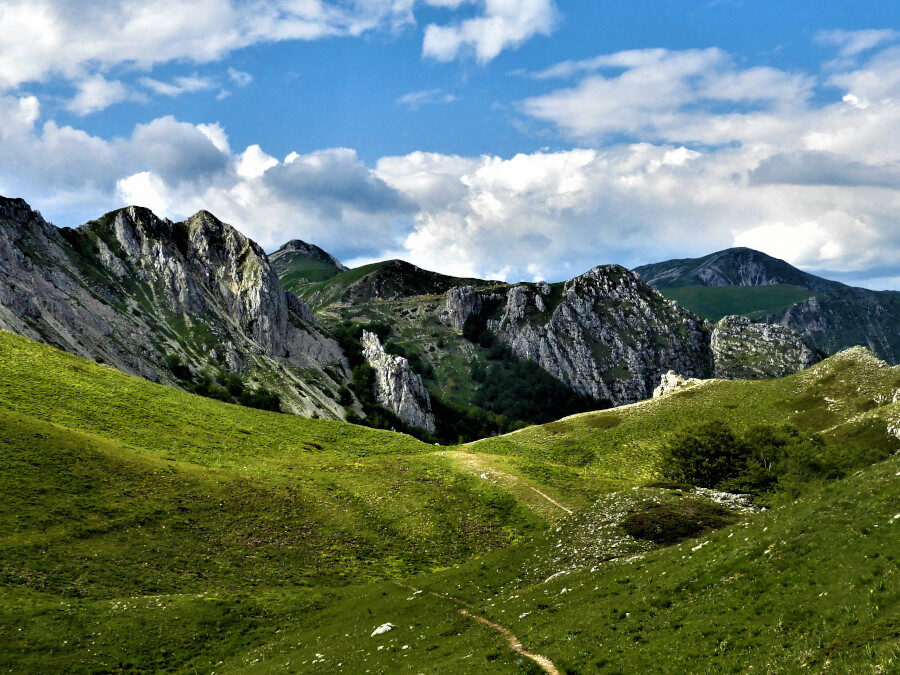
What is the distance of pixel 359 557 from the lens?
169ft

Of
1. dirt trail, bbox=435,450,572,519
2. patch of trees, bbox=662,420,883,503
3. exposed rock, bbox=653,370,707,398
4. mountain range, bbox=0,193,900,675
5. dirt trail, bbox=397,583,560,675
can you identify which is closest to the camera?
mountain range, bbox=0,193,900,675

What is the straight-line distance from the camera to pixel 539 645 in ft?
76.6

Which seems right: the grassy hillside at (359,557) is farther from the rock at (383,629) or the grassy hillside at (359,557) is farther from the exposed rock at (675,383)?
the exposed rock at (675,383)

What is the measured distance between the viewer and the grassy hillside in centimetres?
2025

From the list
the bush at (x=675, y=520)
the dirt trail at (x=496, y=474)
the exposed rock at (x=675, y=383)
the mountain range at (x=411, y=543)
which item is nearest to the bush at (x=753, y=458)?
the mountain range at (x=411, y=543)

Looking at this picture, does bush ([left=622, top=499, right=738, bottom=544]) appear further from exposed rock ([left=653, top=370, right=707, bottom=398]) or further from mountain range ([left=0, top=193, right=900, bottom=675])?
exposed rock ([left=653, top=370, right=707, bottom=398])

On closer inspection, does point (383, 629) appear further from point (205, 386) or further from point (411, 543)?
point (205, 386)

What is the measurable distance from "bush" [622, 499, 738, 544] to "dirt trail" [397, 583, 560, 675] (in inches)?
601

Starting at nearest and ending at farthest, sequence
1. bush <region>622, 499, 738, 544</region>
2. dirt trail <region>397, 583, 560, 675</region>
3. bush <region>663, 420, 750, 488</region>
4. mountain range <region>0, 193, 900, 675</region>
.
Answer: mountain range <region>0, 193, 900, 675</region>, dirt trail <region>397, 583, 560, 675</region>, bush <region>622, 499, 738, 544</region>, bush <region>663, 420, 750, 488</region>

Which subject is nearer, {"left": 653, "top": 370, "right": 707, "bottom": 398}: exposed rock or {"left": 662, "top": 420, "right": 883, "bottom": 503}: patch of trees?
{"left": 662, "top": 420, "right": 883, "bottom": 503}: patch of trees

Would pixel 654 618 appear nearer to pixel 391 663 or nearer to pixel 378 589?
pixel 391 663

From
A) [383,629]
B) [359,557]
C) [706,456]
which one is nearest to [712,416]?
[706,456]

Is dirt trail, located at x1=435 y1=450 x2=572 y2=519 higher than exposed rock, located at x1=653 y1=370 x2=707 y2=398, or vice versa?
exposed rock, located at x1=653 y1=370 x2=707 y2=398

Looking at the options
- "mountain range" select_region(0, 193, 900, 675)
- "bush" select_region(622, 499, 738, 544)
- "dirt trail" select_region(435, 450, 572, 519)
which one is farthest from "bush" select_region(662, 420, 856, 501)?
"bush" select_region(622, 499, 738, 544)
